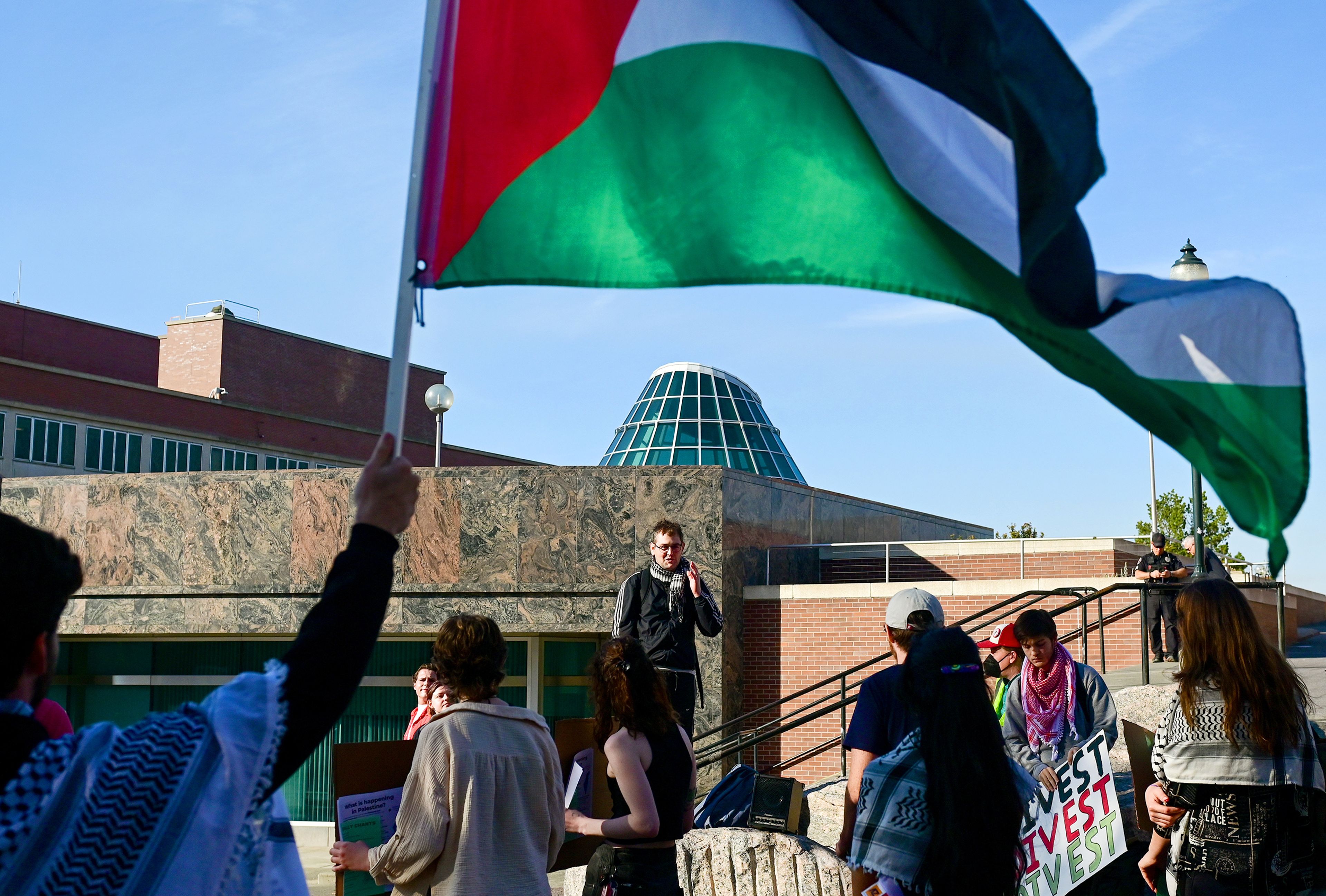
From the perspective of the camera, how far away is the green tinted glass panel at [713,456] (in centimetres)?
3491

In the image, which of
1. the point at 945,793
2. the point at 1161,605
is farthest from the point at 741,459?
the point at 945,793

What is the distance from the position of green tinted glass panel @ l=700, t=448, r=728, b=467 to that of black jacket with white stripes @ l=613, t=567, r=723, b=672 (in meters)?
26.8

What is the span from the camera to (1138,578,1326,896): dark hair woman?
4066 mm

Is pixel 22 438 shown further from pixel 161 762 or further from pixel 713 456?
pixel 161 762

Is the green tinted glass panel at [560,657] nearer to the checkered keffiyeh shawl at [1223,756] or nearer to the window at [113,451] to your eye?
the checkered keffiyeh shawl at [1223,756]

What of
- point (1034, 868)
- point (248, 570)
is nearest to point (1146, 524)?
point (248, 570)

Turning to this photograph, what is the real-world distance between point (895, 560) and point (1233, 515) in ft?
69.2

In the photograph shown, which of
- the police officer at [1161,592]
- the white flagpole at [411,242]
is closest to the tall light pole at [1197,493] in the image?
the police officer at [1161,592]

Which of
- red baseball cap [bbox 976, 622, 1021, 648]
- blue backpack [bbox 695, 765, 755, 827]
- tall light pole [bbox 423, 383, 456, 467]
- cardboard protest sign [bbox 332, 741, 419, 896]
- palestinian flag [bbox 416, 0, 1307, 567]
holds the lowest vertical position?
blue backpack [bbox 695, 765, 755, 827]

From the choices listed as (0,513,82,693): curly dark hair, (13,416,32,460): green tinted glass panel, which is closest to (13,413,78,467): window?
(13,416,32,460): green tinted glass panel

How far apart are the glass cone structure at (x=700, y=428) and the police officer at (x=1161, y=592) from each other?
19.2 m

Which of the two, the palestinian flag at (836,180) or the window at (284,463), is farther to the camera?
the window at (284,463)

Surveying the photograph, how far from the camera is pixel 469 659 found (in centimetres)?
421

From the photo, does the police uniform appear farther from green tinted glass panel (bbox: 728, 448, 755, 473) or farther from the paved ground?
green tinted glass panel (bbox: 728, 448, 755, 473)
